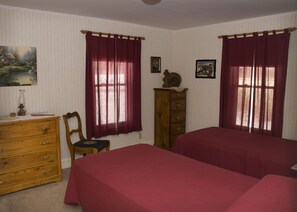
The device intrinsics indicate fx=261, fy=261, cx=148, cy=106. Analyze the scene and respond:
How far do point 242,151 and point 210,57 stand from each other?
2.16m

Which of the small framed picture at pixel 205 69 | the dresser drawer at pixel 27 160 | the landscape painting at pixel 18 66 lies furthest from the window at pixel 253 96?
the landscape painting at pixel 18 66

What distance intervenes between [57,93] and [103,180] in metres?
2.18

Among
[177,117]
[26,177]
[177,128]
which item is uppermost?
[177,117]

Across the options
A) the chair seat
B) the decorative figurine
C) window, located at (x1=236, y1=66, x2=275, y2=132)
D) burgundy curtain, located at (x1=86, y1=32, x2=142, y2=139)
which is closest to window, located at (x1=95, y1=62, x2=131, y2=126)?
burgundy curtain, located at (x1=86, y1=32, x2=142, y2=139)

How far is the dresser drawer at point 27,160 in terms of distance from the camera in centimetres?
316

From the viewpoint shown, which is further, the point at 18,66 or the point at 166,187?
the point at 18,66

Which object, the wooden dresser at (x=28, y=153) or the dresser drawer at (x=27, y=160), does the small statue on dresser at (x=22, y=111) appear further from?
the dresser drawer at (x=27, y=160)

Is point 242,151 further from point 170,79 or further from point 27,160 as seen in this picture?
point 27,160

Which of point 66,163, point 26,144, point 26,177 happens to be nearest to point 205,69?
point 66,163

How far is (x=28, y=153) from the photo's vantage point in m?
3.32

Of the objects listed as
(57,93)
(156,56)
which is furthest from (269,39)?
(57,93)

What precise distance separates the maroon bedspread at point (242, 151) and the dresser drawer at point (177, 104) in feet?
3.29

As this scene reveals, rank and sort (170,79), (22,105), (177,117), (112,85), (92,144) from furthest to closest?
(170,79), (177,117), (112,85), (92,144), (22,105)

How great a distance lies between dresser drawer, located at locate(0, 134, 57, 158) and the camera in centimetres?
315
